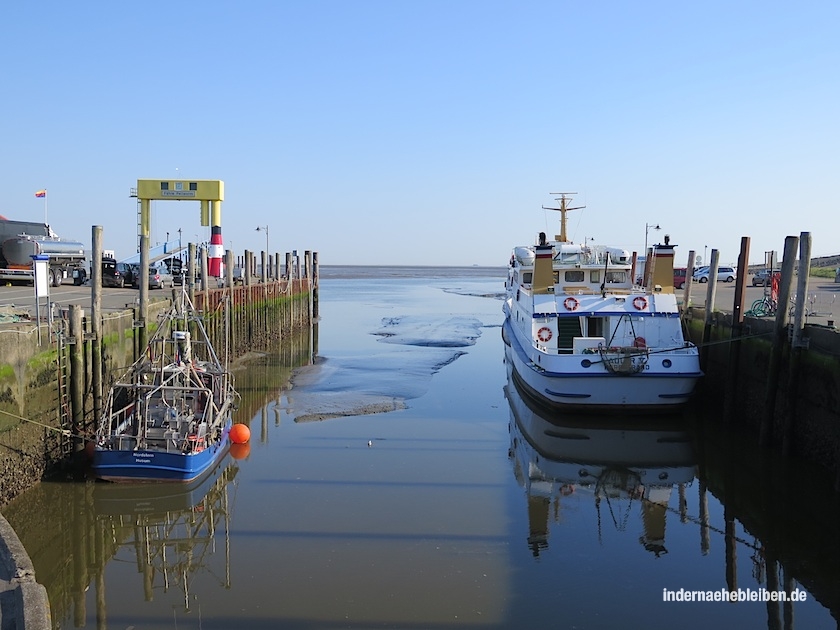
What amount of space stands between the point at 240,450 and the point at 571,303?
9278 mm

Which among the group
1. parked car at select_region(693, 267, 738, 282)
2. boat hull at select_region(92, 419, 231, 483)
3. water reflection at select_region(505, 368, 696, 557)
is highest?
parked car at select_region(693, 267, 738, 282)

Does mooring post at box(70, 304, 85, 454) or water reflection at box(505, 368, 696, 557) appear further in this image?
mooring post at box(70, 304, 85, 454)

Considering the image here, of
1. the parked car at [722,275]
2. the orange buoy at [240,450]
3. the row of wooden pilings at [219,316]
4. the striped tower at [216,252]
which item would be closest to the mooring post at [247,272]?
the row of wooden pilings at [219,316]

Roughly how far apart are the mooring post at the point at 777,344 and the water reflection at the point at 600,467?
5.52 ft

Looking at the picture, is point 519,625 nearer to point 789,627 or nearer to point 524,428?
point 789,627

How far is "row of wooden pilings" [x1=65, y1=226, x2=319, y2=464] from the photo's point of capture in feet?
45.1

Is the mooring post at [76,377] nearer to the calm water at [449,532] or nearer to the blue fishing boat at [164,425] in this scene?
the blue fishing boat at [164,425]

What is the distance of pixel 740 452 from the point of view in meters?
15.5

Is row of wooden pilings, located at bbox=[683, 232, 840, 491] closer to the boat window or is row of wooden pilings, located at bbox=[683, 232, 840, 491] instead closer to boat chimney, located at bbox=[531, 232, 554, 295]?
the boat window

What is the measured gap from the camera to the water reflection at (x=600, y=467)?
12.2 metres

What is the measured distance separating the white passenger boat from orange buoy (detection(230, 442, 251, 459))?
7183 millimetres

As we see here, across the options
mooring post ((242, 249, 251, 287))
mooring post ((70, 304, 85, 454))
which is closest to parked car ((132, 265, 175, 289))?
mooring post ((242, 249, 251, 287))

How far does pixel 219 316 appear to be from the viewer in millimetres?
24516

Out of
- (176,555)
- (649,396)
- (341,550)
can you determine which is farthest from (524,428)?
(176,555)
